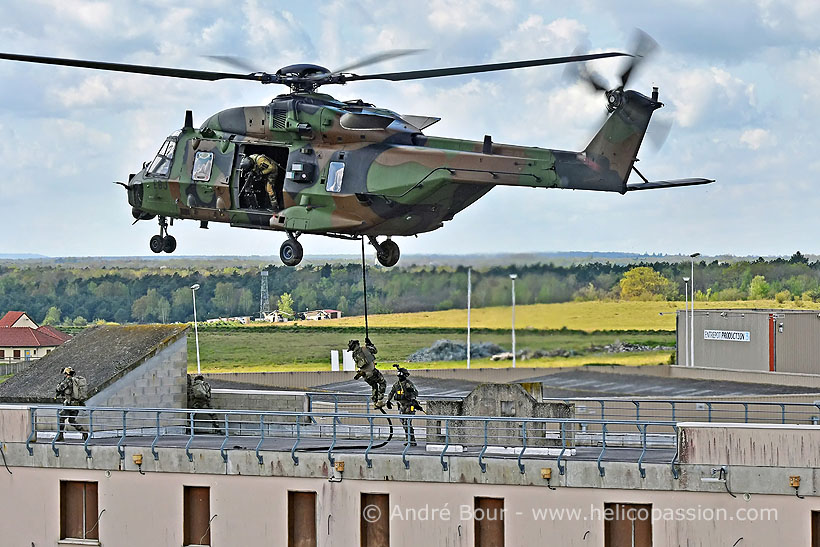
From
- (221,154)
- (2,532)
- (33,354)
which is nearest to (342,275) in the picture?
(33,354)

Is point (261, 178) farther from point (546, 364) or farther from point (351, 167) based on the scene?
point (546, 364)

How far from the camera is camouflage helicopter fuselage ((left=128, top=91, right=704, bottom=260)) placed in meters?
30.9

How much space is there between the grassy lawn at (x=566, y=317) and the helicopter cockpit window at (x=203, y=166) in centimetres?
800

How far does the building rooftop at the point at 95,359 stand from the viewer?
31.9 meters

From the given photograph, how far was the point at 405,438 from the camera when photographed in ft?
90.1

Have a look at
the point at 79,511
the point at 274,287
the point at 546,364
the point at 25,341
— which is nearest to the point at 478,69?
the point at 79,511

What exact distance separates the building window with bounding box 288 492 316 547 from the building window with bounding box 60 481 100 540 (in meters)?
4.12

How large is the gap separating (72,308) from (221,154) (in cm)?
8609

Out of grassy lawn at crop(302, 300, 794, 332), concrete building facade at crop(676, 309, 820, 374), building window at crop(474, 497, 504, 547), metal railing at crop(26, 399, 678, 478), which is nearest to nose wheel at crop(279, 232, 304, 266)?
metal railing at crop(26, 399, 678, 478)

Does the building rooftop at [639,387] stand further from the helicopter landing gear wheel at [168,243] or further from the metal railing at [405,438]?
the metal railing at [405,438]

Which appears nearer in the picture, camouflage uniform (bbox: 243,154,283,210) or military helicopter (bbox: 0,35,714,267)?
military helicopter (bbox: 0,35,714,267)

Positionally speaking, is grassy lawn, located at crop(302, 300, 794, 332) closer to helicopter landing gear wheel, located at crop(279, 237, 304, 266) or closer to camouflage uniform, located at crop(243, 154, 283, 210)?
helicopter landing gear wheel, located at crop(279, 237, 304, 266)

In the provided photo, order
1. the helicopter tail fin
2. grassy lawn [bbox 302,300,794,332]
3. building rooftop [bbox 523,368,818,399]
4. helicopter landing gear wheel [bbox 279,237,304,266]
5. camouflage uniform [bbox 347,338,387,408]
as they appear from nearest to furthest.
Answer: camouflage uniform [bbox 347,338,387,408] < the helicopter tail fin < helicopter landing gear wheel [bbox 279,237,304,266] < grassy lawn [bbox 302,300,794,332] < building rooftop [bbox 523,368,818,399]

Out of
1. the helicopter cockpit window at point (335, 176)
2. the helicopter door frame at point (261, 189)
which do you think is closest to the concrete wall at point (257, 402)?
the helicopter door frame at point (261, 189)
